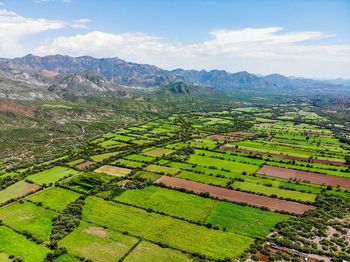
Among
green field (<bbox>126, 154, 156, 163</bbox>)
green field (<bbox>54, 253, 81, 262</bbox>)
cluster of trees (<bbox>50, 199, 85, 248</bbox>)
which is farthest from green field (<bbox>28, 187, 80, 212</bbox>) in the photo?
green field (<bbox>126, 154, 156, 163</bbox>)

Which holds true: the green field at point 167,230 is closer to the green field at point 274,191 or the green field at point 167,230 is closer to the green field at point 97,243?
the green field at point 97,243

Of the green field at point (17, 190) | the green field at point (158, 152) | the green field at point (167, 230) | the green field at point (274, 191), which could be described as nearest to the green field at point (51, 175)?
the green field at point (17, 190)

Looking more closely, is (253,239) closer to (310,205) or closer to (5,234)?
(310,205)

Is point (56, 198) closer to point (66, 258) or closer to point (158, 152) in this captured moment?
point (66, 258)

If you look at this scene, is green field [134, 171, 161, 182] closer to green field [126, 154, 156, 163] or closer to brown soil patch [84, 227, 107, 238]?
green field [126, 154, 156, 163]

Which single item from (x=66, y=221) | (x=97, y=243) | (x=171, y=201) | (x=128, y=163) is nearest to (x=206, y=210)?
(x=171, y=201)

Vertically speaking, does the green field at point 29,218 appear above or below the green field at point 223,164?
below
